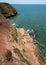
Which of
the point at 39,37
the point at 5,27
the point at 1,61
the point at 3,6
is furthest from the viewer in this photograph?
the point at 3,6

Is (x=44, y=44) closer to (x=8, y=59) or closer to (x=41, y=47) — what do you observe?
(x=41, y=47)

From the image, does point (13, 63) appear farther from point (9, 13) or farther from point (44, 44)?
point (9, 13)

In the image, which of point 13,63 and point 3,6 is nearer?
point 13,63

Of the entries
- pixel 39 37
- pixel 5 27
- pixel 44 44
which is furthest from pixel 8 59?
pixel 39 37

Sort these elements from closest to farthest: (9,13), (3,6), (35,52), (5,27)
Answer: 1. (35,52)
2. (5,27)
3. (9,13)
4. (3,6)

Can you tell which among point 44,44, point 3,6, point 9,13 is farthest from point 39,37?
point 3,6

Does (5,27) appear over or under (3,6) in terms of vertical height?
over

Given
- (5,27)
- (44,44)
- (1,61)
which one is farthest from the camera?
(44,44)

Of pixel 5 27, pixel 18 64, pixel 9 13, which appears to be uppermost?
pixel 18 64

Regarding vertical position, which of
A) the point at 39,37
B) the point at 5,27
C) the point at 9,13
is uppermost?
the point at 5,27
